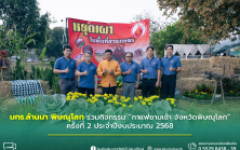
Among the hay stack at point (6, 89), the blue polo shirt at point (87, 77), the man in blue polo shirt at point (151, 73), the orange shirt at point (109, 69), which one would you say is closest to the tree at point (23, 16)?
the hay stack at point (6, 89)

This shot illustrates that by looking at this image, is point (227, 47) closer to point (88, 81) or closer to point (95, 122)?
point (88, 81)

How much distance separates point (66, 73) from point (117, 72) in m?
1.12

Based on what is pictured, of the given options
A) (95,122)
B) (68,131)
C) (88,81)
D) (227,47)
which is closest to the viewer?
(68,131)

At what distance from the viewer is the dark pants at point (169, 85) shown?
3854 millimetres

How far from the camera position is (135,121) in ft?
4.67

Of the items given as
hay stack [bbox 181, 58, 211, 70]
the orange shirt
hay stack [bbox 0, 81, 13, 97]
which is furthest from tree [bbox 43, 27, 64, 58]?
the orange shirt

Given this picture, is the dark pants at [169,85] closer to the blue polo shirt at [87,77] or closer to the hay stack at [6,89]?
the blue polo shirt at [87,77]

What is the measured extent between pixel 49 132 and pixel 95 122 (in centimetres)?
37

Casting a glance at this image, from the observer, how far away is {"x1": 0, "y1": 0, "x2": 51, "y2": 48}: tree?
43.4 ft

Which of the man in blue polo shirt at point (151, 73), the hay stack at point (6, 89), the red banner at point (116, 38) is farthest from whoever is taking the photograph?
the red banner at point (116, 38)

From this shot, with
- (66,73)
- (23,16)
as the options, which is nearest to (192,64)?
(66,73)

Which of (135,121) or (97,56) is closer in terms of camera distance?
(135,121)

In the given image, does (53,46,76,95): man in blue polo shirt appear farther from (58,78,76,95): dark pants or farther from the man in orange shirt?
the man in orange shirt

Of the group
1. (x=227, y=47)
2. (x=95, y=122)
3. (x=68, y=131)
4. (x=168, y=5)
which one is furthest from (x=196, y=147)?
(x=227, y=47)
